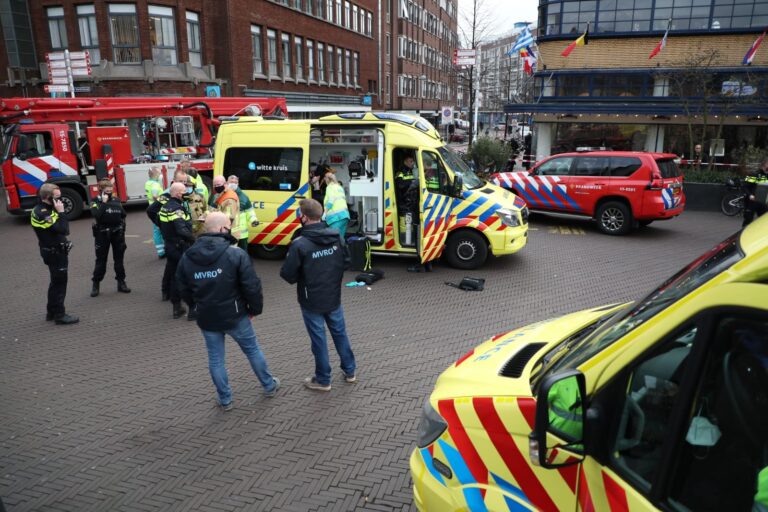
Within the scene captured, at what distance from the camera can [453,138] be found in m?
53.7

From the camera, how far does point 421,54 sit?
5822 cm

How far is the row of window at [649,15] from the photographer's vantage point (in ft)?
73.1

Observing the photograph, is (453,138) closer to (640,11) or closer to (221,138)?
(640,11)

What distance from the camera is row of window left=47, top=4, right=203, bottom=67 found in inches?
928

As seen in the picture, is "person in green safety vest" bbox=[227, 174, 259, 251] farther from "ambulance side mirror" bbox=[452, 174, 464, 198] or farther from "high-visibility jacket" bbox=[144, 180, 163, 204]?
"ambulance side mirror" bbox=[452, 174, 464, 198]

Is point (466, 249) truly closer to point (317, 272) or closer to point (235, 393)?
point (317, 272)

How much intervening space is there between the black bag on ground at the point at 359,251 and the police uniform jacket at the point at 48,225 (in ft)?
13.8

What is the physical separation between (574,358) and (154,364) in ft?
17.3

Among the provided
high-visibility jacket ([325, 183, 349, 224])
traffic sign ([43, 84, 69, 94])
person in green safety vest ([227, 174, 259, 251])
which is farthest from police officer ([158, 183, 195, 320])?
traffic sign ([43, 84, 69, 94])

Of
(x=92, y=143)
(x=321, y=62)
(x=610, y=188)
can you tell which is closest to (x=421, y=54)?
(x=321, y=62)

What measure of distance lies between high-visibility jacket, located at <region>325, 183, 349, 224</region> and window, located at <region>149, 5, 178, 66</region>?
63.4ft

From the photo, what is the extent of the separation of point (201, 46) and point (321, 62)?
11.5 metres

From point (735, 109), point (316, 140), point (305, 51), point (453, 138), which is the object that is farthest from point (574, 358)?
point (453, 138)

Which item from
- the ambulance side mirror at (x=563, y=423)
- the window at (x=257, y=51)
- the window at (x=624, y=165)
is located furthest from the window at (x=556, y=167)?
the window at (x=257, y=51)
